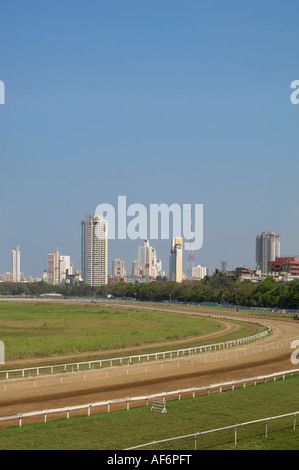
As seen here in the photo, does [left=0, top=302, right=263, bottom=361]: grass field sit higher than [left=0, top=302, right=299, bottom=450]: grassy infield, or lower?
lower

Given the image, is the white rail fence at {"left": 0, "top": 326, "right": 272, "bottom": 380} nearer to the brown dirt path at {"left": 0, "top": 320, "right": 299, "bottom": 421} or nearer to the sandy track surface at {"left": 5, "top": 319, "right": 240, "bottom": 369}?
the brown dirt path at {"left": 0, "top": 320, "right": 299, "bottom": 421}

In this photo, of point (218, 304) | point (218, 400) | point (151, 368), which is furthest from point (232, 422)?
point (218, 304)

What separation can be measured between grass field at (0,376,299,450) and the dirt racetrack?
403 centimetres

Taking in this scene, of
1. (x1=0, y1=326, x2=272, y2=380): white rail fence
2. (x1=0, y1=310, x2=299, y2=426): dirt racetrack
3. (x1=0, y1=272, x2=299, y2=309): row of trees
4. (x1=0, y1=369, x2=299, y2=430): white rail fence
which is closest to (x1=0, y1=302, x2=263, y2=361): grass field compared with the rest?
(x1=0, y1=326, x2=272, y2=380): white rail fence

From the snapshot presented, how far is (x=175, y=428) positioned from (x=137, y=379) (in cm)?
1300

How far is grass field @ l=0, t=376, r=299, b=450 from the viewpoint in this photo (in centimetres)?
2002

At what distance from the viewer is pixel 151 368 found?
39.8 m

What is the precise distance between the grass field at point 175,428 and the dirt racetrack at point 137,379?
4027 millimetres

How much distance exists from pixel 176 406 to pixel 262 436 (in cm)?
657

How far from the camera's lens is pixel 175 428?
22578 mm

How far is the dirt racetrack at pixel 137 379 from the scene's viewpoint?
29.1m

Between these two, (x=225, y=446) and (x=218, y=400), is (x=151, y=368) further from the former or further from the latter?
(x=225, y=446)

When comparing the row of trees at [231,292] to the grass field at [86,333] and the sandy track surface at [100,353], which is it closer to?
the grass field at [86,333]

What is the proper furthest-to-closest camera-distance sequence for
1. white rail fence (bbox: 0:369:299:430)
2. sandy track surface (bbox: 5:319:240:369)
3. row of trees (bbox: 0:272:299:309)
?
row of trees (bbox: 0:272:299:309), sandy track surface (bbox: 5:319:240:369), white rail fence (bbox: 0:369:299:430)
